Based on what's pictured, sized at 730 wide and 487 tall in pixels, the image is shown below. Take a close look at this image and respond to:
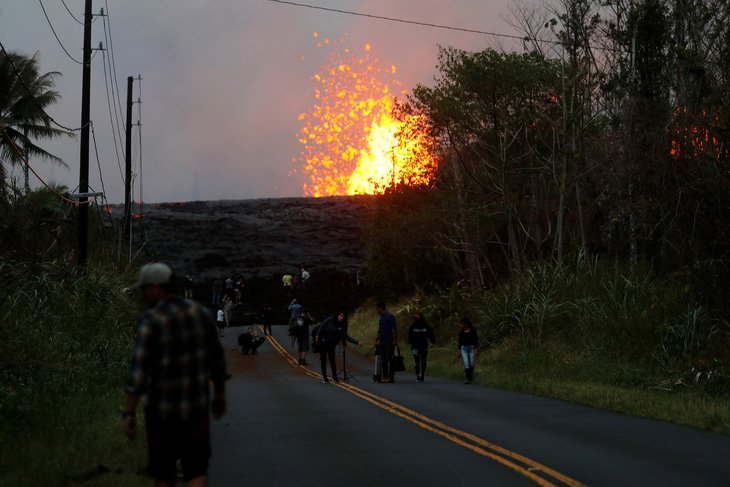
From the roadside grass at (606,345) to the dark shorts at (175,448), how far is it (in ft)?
30.8

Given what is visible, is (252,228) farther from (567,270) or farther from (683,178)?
(683,178)

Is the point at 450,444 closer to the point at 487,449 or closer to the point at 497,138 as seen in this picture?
the point at 487,449

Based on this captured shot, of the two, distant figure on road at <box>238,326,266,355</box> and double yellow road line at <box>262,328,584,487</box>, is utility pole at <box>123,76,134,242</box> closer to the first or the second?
distant figure on road at <box>238,326,266,355</box>

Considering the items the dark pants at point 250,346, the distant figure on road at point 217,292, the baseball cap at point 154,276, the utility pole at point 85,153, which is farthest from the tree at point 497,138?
the baseball cap at point 154,276

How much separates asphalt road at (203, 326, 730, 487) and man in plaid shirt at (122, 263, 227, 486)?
2.96 m

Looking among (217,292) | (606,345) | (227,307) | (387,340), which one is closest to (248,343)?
(227,307)

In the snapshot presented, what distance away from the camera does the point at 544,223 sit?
1617 inches

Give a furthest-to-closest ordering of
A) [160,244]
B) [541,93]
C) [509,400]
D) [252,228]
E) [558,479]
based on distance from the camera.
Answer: [252,228]
[160,244]
[541,93]
[509,400]
[558,479]

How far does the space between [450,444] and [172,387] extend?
5.92 m

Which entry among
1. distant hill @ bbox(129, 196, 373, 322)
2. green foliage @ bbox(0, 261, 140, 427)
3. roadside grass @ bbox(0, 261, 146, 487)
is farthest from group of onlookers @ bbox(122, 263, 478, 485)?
distant hill @ bbox(129, 196, 373, 322)

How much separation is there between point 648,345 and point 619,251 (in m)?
12.6

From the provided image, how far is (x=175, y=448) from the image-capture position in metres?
5.80

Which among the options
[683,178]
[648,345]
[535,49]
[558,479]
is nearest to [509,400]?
[648,345]

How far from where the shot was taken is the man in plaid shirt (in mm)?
5789
